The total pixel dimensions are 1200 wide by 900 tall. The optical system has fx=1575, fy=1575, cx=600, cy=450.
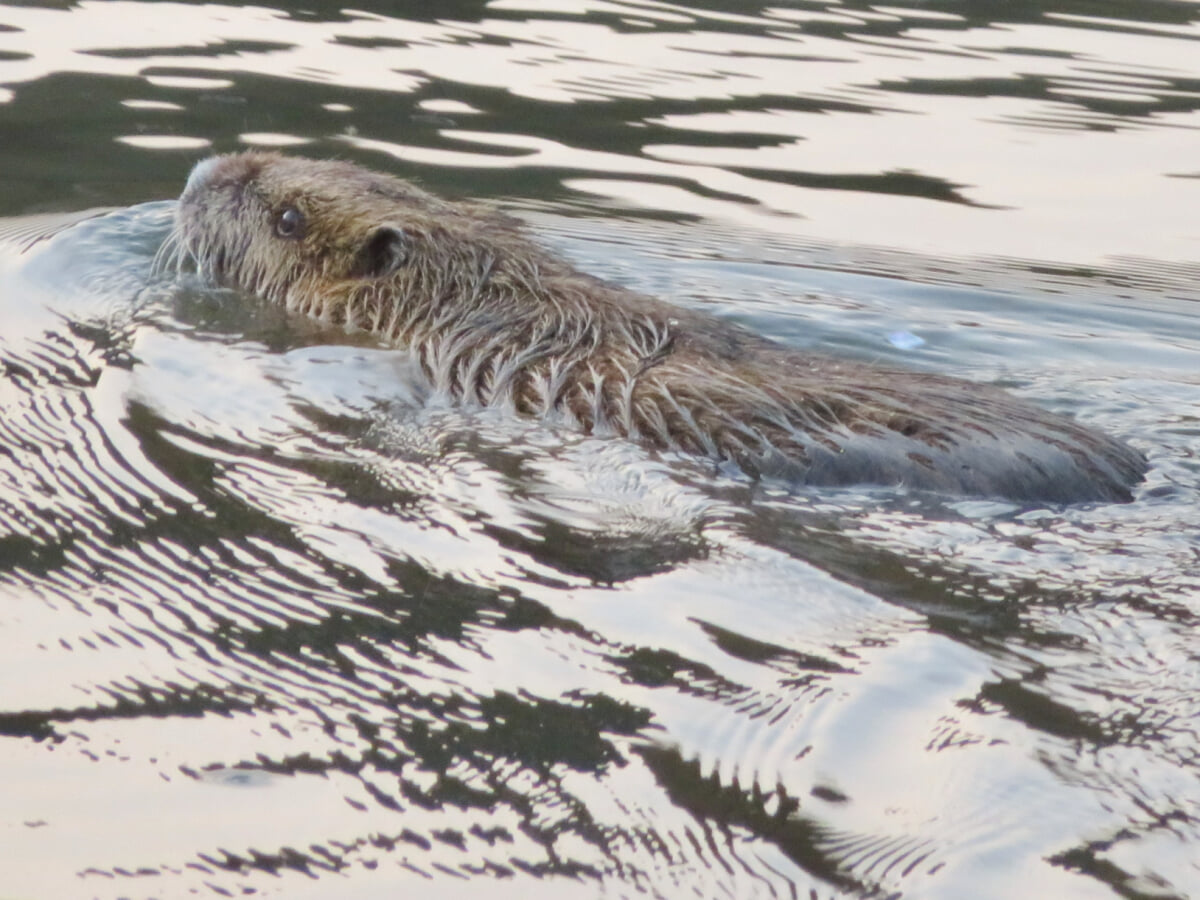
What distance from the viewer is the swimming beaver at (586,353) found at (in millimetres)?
3951

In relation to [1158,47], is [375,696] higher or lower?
lower

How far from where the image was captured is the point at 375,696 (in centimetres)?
282

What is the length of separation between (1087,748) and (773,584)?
840 millimetres

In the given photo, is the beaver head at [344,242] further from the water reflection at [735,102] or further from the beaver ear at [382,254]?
the water reflection at [735,102]

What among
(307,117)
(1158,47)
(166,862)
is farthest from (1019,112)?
(166,862)

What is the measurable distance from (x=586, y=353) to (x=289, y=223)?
151cm

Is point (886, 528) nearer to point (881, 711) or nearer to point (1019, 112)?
point (881, 711)

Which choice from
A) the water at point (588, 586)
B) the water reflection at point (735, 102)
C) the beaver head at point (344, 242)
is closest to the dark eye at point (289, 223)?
the beaver head at point (344, 242)

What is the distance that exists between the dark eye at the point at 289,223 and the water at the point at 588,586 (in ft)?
1.00

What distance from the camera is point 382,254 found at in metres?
5.29

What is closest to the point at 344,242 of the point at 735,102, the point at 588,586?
the point at 588,586

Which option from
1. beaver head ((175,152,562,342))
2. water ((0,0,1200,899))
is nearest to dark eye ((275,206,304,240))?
beaver head ((175,152,562,342))

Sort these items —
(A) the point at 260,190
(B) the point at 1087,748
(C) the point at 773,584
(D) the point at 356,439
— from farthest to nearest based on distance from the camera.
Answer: (A) the point at 260,190
(D) the point at 356,439
(C) the point at 773,584
(B) the point at 1087,748

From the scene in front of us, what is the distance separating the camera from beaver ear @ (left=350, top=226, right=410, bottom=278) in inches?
205
